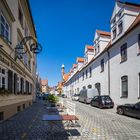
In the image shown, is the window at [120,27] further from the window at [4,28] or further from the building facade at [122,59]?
the window at [4,28]

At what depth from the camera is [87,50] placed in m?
39.8

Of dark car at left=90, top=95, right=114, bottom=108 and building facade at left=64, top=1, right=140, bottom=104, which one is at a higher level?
building facade at left=64, top=1, right=140, bottom=104

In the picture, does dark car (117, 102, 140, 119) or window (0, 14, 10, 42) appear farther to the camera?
dark car (117, 102, 140, 119)

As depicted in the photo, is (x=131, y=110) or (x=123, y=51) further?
(x=123, y=51)

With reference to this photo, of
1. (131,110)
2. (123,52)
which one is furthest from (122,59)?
(131,110)

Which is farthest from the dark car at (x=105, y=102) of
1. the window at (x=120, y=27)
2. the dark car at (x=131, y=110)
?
the window at (x=120, y=27)

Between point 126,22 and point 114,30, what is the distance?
3.44 metres

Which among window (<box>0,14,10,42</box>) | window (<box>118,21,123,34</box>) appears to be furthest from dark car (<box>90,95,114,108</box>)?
window (<box>0,14,10,42</box>)

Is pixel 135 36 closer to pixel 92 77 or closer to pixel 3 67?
pixel 3 67

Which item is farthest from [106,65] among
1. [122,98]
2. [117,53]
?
[122,98]

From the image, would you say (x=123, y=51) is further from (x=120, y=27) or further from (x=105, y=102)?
(x=105, y=102)

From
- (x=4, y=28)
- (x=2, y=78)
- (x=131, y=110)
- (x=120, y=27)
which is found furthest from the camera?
(x=120, y=27)

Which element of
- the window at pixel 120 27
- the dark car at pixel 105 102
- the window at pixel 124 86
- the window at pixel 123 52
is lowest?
the dark car at pixel 105 102

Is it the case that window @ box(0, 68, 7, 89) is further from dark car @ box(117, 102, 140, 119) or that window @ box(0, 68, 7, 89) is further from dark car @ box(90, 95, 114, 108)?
dark car @ box(90, 95, 114, 108)
